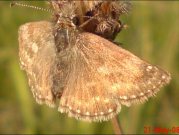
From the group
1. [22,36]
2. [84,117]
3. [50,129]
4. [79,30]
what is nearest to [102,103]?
[84,117]

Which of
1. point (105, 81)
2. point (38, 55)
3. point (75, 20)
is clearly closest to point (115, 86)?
point (105, 81)

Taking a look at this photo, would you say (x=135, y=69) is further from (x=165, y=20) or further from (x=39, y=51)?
(x=165, y=20)

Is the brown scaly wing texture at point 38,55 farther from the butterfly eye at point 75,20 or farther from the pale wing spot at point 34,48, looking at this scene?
the butterfly eye at point 75,20

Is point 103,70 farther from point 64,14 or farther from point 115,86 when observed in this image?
point 64,14
